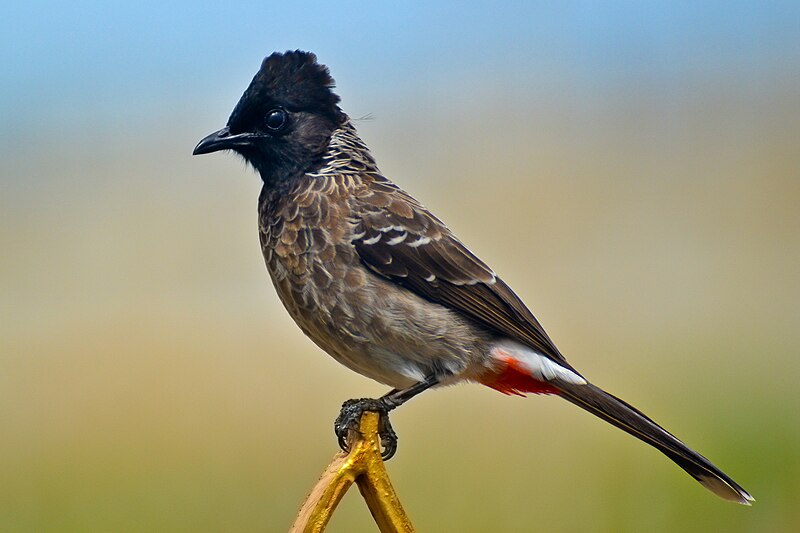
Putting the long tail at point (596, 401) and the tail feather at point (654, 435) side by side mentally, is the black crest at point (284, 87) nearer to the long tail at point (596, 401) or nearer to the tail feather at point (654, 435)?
the long tail at point (596, 401)

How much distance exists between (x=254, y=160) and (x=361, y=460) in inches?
43.1

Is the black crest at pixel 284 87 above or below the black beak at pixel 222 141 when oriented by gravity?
above

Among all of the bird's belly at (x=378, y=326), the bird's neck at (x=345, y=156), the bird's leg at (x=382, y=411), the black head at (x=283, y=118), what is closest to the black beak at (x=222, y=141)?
the black head at (x=283, y=118)

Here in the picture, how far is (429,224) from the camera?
276 centimetres

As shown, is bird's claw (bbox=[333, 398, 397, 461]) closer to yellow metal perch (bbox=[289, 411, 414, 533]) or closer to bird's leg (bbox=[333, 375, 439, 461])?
bird's leg (bbox=[333, 375, 439, 461])

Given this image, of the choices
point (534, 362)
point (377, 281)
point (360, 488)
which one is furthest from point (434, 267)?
point (360, 488)

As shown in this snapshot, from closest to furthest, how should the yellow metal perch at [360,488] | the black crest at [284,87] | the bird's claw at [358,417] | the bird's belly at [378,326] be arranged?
the yellow metal perch at [360,488] → the bird's claw at [358,417] → the bird's belly at [378,326] → the black crest at [284,87]

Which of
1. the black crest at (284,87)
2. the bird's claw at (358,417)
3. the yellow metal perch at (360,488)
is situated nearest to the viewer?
the yellow metal perch at (360,488)

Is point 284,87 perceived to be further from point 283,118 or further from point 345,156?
point 345,156

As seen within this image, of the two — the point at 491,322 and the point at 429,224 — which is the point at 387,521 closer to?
the point at 491,322

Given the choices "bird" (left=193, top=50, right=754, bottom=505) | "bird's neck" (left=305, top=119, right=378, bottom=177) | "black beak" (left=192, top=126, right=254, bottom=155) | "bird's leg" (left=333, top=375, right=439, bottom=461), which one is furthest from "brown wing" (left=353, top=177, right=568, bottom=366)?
"black beak" (left=192, top=126, right=254, bottom=155)

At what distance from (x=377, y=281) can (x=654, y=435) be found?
2.69 ft

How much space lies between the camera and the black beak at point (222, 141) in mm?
2596

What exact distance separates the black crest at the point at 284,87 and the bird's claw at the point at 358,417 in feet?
2.85
